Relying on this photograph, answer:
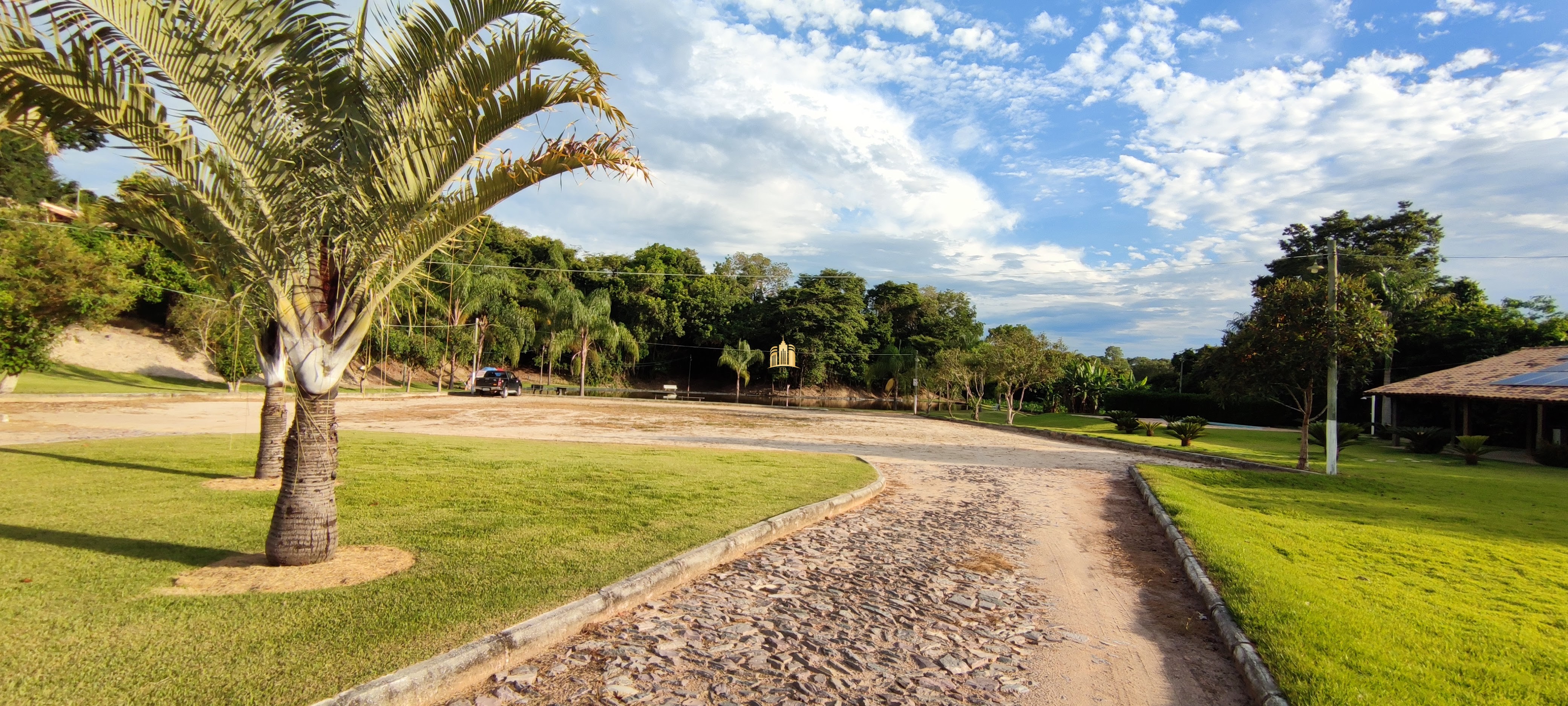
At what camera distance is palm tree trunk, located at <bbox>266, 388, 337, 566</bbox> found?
505 centimetres

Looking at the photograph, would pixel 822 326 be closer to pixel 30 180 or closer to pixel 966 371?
pixel 966 371

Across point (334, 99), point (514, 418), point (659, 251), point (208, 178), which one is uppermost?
point (659, 251)

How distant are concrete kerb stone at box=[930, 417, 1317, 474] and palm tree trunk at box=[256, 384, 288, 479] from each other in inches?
707

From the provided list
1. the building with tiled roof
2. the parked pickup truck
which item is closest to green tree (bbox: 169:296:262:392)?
the parked pickup truck

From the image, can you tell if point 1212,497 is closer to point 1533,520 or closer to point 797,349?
point 1533,520

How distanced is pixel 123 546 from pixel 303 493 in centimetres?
164

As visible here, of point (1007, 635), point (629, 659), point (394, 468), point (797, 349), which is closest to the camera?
point (629, 659)

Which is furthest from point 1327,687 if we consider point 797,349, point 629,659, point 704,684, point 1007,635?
point 797,349

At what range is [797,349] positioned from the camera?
2269 inches

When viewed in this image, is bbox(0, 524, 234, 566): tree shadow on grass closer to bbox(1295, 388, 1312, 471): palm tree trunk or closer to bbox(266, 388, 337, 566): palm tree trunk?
bbox(266, 388, 337, 566): palm tree trunk

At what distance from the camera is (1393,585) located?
6176 millimetres

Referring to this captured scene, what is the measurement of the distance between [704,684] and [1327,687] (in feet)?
10.7

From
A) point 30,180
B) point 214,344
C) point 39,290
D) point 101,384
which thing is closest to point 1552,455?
point 39,290

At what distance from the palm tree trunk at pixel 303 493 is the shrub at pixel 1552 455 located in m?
29.8
